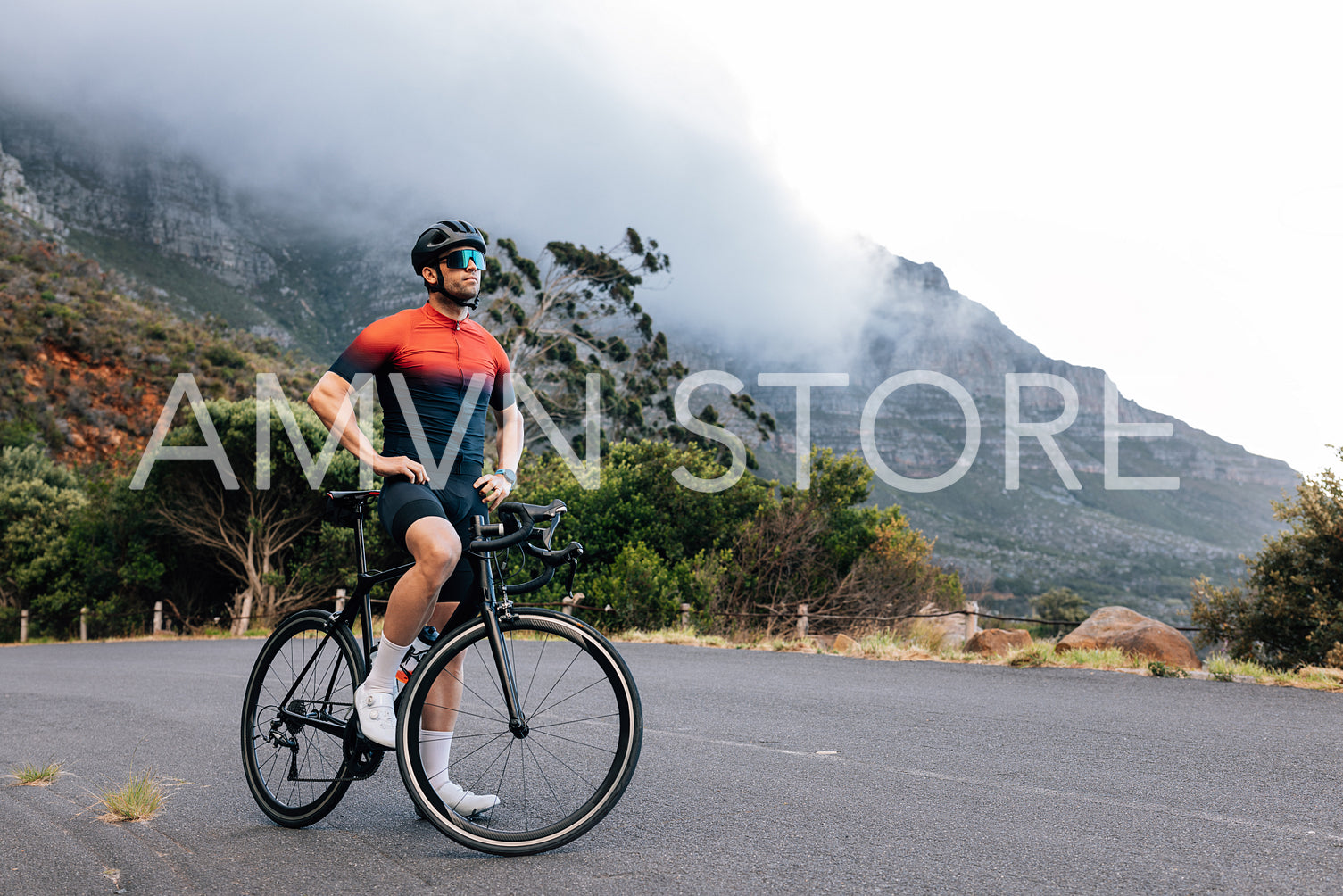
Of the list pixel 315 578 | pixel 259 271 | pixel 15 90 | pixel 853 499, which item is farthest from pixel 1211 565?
pixel 15 90

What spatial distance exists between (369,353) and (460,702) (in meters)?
1.29

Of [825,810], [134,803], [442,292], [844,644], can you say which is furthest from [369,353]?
[844,644]

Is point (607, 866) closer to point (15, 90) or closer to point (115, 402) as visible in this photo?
point (115, 402)

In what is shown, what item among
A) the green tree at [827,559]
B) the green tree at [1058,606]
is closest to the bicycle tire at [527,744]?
the green tree at [827,559]

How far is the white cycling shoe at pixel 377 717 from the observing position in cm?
288

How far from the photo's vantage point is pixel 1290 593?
413 inches

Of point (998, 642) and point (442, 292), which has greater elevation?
point (442, 292)

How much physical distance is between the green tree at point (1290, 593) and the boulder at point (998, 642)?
2108 mm

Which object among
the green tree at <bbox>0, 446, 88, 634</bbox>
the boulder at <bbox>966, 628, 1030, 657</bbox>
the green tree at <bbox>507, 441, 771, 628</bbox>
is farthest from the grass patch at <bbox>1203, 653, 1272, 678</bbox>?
the green tree at <bbox>0, 446, 88, 634</bbox>

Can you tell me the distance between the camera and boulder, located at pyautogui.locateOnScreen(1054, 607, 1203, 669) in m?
9.69

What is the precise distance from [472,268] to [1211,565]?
115m

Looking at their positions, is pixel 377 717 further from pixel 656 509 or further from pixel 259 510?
pixel 259 510

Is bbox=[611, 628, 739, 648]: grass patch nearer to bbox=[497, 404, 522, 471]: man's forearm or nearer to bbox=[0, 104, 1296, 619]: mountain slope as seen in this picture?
bbox=[497, 404, 522, 471]: man's forearm

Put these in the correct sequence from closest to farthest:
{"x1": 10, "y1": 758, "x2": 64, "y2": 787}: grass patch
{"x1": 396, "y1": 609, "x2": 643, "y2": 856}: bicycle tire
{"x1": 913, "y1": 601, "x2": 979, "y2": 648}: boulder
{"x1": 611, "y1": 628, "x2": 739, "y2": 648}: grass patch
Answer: {"x1": 396, "y1": 609, "x2": 643, "y2": 856}: bicycle tire → {"x1": 10, "y1": 758, "x2": 64, "y2": 787}: grass patch → {"x1": 913, "y1": 601, "x2": 979, "y2": 648}: boulder → {"x1": 611, "y1": 628, "x2": 739, "y2": 648}: grass patch
